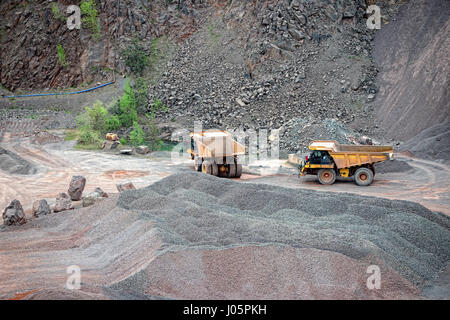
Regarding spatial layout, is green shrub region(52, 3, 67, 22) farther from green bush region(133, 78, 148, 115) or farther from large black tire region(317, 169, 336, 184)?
large black tire region(317, 169, 336, 184)

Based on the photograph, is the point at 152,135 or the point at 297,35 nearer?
the point at 152,135

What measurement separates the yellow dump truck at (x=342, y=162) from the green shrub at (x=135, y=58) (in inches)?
996

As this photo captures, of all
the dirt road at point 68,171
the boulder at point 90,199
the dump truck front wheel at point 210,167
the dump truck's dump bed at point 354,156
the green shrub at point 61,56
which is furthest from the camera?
the green shrub at point 61,56

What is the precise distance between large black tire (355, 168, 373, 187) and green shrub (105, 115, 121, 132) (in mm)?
17967

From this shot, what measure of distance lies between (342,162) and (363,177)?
106 centimetres

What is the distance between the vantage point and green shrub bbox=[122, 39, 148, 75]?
3581 centimetres

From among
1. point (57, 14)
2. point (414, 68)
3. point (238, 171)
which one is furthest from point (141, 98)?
point (414, 68)

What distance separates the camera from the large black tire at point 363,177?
14.6 m

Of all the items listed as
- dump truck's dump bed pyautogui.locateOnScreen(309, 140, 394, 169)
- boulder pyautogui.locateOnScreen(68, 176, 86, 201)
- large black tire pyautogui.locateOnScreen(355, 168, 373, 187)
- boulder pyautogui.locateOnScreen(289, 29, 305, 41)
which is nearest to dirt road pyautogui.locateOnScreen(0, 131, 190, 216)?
boulder pyautogui.locateOnScreen(68, 176, 86, 201)

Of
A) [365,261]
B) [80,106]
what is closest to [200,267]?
[365,261]

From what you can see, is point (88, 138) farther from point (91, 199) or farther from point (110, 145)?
point (91, 199)

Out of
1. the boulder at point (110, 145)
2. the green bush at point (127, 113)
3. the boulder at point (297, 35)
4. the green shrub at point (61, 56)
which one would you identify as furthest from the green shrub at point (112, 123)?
the green shrub at point (61, 56)

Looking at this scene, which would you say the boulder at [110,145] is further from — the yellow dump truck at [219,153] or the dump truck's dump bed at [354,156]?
the dump truck's dump bed at [354,156]

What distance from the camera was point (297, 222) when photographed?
8500 mm
